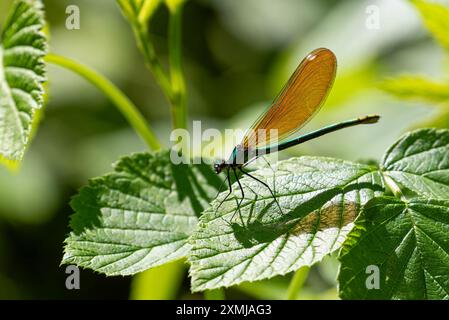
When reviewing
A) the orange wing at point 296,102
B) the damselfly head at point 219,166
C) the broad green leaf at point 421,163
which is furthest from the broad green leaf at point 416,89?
the damselfly head at point 219,166

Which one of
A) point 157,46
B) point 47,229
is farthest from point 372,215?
point 157,46

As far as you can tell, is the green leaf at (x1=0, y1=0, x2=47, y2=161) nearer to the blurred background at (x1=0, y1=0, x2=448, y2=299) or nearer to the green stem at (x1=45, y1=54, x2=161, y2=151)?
the green stem at (x1=45, y1=54, x2=161, y2=151)

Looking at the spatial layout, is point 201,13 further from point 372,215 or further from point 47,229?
point 372,215

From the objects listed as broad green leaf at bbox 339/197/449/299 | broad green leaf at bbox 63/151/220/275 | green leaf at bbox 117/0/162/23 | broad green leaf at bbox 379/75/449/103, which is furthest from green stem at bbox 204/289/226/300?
broad green leaf at bbox 379/75/449/103

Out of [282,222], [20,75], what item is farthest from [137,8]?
[282,222]

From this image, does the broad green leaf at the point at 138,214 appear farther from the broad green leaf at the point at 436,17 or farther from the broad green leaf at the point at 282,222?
the broad green leaf at the point at 436,17

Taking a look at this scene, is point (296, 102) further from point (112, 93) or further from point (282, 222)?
point (282, 222)

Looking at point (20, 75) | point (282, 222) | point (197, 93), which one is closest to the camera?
point (282, 222)
